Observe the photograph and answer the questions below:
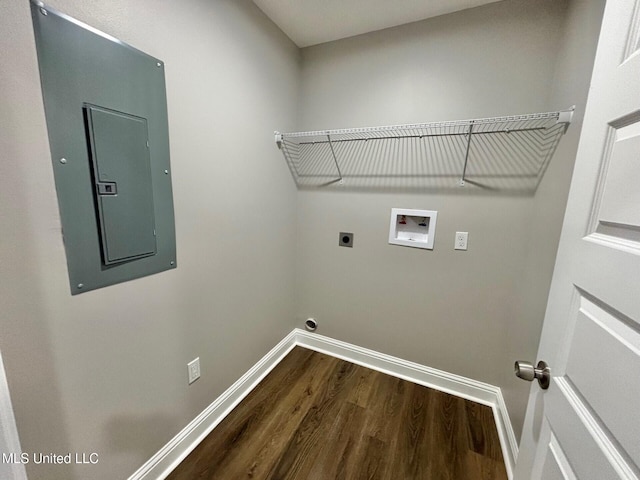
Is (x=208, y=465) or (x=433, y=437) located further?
(x=433, y=437)

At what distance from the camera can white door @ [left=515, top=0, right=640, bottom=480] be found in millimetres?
425

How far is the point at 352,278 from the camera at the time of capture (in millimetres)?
1949

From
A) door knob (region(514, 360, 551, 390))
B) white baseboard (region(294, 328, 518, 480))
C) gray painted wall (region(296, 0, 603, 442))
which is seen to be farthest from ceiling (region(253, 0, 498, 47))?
white baseboard (region(294, 328, 518, 480))

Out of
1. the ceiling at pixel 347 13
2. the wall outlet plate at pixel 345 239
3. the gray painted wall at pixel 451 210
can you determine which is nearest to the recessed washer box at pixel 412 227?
the gray painted wall at pixel 451 210

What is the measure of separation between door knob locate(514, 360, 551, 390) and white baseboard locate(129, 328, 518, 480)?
929 millimetres

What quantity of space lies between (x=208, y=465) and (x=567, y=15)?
9.13 ft

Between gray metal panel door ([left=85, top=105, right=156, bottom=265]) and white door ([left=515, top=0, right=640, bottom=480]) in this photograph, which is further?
gray metal panel door ([left=85, top=105, right=156, bottom=265])

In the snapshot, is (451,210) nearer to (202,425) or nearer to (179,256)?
(179,256)

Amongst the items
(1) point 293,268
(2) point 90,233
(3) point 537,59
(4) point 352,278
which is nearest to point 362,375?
(4) point 352,278

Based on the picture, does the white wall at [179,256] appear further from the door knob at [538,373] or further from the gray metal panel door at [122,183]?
the door knob at [538,373]

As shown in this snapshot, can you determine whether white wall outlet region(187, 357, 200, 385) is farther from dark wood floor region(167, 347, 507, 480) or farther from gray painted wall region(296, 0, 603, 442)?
gray painted wall region(296, 0, 603, 442)

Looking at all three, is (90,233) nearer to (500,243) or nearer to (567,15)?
(500,243)

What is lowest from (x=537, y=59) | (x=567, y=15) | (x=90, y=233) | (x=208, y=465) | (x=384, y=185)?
(x=208, y=465)

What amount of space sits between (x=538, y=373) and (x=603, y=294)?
1.02ft
